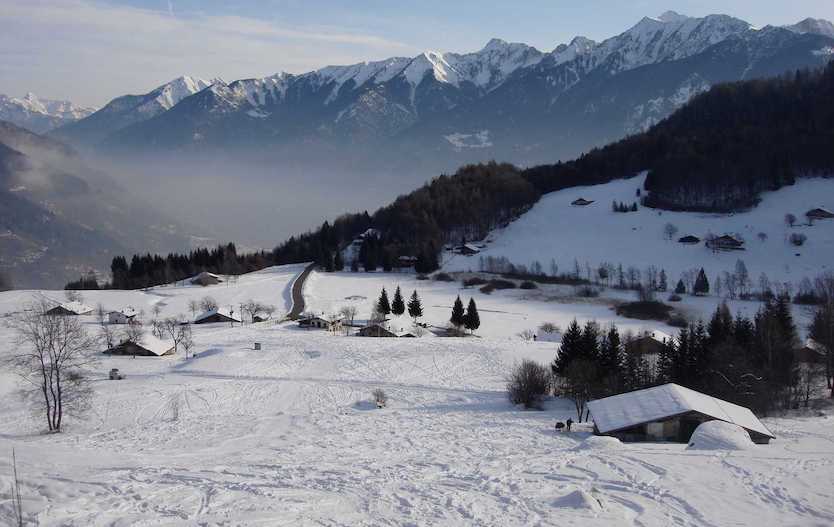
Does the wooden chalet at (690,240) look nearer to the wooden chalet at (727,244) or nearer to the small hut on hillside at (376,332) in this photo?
the wooden chalet at (727,244)

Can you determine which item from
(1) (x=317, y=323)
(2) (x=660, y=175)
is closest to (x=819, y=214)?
(2) (x=660, y=175)

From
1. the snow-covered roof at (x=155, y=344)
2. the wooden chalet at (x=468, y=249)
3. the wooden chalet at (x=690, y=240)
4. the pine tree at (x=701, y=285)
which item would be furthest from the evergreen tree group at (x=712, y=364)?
the wooden chalet at (x=468, y=249)

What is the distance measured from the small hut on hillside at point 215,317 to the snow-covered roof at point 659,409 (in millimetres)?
48967

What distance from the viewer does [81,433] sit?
2927cm

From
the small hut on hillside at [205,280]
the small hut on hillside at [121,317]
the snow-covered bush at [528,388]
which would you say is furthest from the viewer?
the small hut on hillside at [205,280]

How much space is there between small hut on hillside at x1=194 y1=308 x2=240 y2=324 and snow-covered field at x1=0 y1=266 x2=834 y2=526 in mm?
21885

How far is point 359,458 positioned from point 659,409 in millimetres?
13509

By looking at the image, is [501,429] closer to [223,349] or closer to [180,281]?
[223,349]

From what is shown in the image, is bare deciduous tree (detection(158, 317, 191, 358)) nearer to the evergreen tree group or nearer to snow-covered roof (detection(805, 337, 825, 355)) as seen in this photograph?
the evergreen tree group

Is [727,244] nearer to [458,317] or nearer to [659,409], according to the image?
[458,317]

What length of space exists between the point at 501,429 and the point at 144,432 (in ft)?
51.2

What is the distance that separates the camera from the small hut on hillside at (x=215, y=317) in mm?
71125

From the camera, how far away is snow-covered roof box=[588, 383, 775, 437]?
2766cm

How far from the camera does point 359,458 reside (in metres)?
22.7
